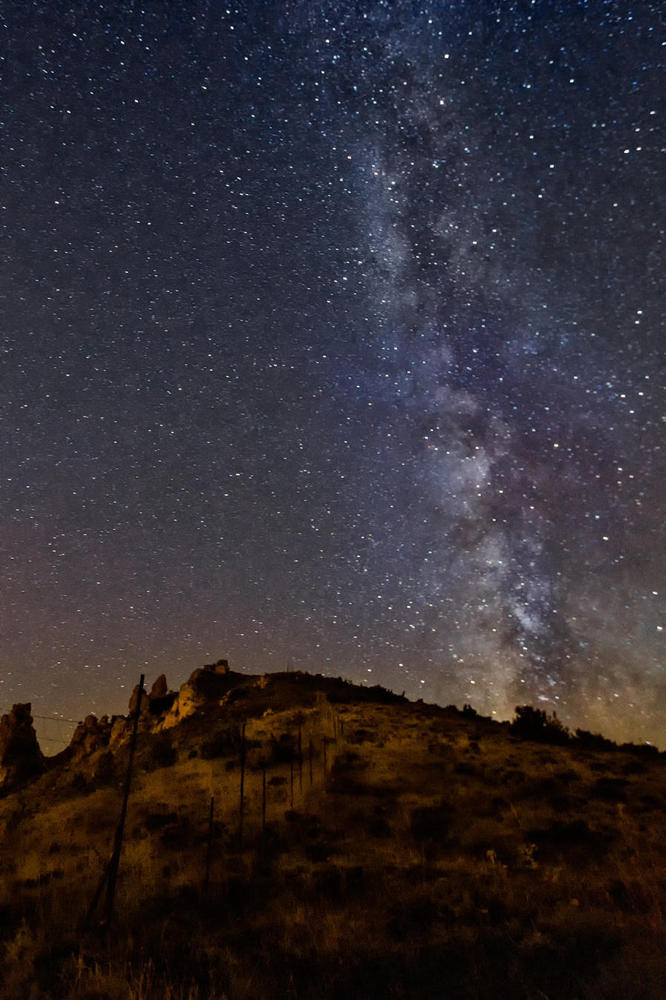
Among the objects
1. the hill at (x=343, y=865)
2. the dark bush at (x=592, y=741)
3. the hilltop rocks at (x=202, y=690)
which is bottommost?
the hill at (x=343, y=865)

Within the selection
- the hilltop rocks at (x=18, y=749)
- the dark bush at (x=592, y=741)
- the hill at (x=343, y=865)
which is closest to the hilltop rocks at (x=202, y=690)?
the hill at (x=343, y=865)

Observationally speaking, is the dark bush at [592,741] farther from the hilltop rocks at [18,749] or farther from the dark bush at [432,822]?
the hilltop rocks at [18,749]

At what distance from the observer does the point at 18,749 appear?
49.3 m

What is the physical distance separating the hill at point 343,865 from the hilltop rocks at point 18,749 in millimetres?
11059

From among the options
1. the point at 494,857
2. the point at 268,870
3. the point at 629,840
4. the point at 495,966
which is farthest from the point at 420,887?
the point at 629,840

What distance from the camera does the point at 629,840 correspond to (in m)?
17.3

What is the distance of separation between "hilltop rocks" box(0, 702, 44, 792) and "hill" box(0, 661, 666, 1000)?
1106 cm

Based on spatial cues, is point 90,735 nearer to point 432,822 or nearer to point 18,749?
point 18,749

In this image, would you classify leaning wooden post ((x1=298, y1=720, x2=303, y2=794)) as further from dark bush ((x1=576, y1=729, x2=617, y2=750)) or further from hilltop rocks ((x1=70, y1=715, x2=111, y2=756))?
hilltop rocks ((x1=70, y1=715, x2=111, y2=756))

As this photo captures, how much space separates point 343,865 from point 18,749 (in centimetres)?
4350

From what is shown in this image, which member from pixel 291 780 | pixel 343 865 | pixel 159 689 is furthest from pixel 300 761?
pixel 159 689

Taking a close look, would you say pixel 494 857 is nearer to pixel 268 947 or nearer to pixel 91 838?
pixel 268 947

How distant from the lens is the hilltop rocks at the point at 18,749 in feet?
156

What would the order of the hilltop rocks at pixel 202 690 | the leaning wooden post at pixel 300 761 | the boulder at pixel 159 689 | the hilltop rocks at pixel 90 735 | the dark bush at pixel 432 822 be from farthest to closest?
the boulder at pixel 159 689
the hilltop rocks at pixel 90 735
the hilltop rocks at pixel 202 690
the leaning wooden post at pixel 300 761
the dark bush at pixel 432 822
